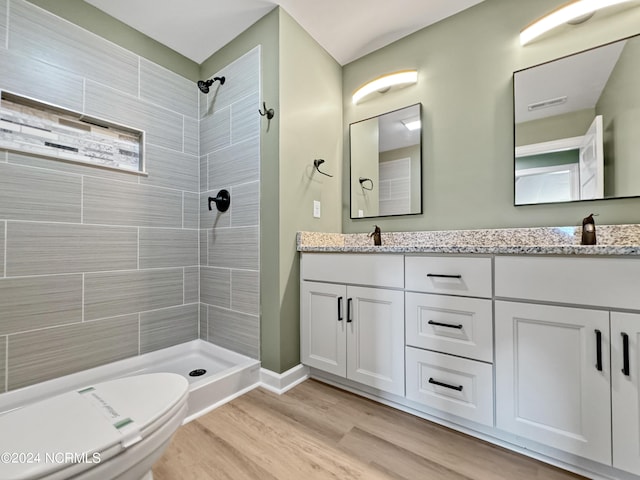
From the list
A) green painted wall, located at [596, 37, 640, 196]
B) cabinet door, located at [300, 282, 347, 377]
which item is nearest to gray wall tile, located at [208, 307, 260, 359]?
cabinet door, located at [300, 282, 347, 377]

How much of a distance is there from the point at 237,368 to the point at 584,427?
1596 millimetres

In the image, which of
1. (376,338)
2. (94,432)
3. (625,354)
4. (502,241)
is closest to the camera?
(94,432)

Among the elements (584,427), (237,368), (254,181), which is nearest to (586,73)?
(584,427)

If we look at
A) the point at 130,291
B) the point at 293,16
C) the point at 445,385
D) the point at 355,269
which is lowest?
the point at 445,385

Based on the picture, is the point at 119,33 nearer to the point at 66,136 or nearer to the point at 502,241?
the point at 66,136

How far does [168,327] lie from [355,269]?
56.9 inches

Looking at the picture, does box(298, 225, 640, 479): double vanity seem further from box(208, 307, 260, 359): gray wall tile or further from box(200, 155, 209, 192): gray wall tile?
box(200, 155, 209, 192): gray wall tile

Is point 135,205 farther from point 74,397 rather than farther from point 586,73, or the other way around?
point 586,73

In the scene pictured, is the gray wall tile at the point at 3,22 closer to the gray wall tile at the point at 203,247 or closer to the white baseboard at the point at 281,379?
the gray wall tile at the point at 203,247

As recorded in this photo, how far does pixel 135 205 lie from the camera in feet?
6.07

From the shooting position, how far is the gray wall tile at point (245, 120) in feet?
6.01

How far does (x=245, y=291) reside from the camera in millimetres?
1858

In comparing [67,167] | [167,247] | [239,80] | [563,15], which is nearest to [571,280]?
[563,15]

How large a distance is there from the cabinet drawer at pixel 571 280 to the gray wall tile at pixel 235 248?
1.35m
